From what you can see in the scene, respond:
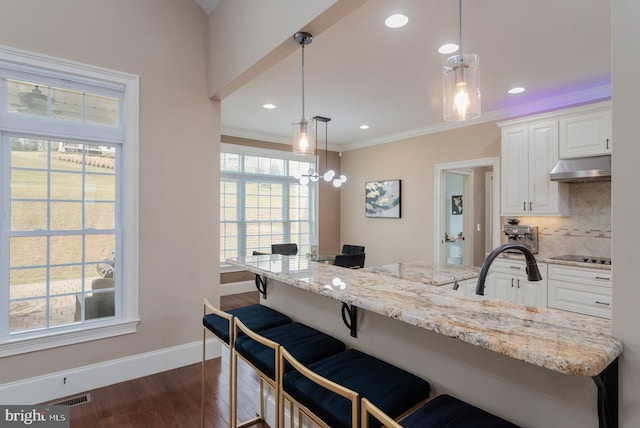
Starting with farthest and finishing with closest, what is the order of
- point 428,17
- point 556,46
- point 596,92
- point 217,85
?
point 596,92 → point 217,85 → point 556,46 → point 428,17

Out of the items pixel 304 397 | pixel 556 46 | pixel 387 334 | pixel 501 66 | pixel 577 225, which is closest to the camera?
pixel 304 397

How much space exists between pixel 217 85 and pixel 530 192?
3869mm

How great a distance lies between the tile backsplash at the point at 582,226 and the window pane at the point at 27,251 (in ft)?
17.8

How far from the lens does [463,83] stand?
171cm

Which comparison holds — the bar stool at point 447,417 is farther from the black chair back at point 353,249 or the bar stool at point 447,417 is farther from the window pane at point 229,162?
the window pane at point 229,162

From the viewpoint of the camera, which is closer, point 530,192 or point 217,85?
point 217,85

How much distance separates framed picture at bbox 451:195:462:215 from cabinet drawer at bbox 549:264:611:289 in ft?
10.5

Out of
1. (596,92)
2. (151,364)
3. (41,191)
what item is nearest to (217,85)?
(41,191)

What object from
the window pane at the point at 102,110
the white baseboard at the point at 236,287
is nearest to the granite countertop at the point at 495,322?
the window pane at the point at 102,110

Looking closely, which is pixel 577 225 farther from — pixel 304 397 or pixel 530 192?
pixel 304 397

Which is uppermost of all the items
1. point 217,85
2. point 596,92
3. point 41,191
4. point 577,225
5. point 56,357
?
point 596,92

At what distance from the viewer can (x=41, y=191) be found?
102 inches

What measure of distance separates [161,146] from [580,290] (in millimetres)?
4490

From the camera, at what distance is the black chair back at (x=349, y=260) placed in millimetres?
4281
